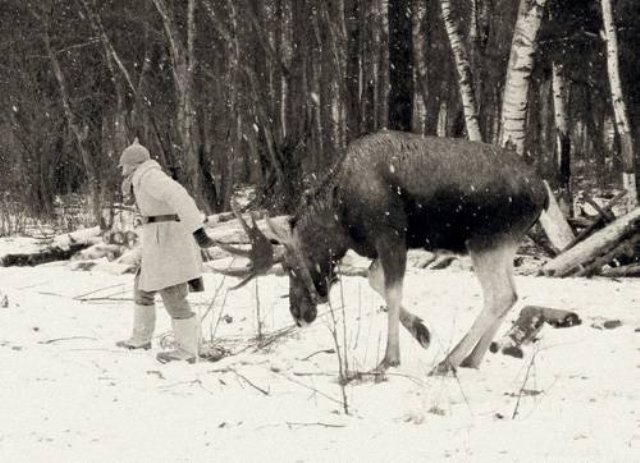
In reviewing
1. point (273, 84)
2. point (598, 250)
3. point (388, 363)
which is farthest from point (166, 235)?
point (273, 84)

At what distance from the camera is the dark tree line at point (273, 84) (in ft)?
55.4

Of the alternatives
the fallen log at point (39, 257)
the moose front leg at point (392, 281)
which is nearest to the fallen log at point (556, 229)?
the moose front leg at point (392, 281)

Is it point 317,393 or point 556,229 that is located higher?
point 317,393

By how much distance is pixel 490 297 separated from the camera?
7105 millimetres

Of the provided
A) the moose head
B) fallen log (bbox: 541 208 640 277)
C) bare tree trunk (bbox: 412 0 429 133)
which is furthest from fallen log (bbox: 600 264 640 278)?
bare tree trunk (bbox: 412 0 429 133)

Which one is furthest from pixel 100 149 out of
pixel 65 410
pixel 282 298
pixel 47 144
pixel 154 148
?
pixel 65 410

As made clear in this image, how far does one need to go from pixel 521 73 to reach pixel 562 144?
7.02 m

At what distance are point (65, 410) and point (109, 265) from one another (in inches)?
306

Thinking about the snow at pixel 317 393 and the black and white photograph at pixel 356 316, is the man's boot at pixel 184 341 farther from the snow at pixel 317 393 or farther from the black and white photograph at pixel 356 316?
the snow at pixel 317 393

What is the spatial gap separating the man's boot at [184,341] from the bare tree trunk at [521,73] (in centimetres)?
720

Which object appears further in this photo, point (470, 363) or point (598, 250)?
point (598, 250)

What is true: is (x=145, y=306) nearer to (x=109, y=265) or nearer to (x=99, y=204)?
(x=109, y=265)

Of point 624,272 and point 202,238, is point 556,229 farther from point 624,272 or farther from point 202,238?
point 202,238

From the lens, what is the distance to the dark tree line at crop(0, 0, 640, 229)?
1689 cm
